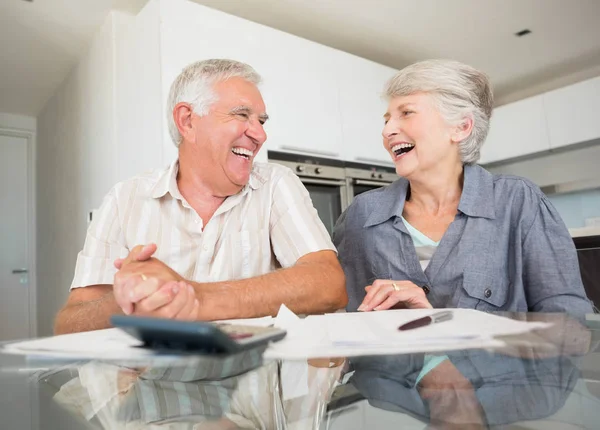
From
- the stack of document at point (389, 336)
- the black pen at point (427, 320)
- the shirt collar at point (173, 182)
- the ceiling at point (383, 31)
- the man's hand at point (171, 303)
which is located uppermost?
the ceiling at point (383, 31)

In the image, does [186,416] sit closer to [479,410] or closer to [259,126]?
[479,410]

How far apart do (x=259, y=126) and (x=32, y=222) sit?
3830 millimetres

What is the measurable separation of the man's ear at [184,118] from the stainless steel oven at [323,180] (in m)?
1.23

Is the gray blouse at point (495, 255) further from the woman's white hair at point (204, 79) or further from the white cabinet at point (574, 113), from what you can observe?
the white cabinet at point (574, 113)


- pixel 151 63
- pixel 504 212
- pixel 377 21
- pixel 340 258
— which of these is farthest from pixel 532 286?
pixel 377 21

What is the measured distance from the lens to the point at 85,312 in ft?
3.05

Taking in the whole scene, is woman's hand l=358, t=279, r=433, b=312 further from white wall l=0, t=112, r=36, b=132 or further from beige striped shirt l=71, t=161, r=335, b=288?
white wall l=0, t=112, r=36, b=132

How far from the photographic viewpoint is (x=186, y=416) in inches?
12.3

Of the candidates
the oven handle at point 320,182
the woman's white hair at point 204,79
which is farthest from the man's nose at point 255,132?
the oven handle at point 320,182

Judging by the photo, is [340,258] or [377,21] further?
[377,21]

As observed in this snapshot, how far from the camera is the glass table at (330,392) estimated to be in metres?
0.29

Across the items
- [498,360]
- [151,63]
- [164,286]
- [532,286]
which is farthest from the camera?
[151,63]

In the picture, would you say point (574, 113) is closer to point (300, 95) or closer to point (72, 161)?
point (300, 95)


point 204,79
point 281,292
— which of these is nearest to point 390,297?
point 281,292
